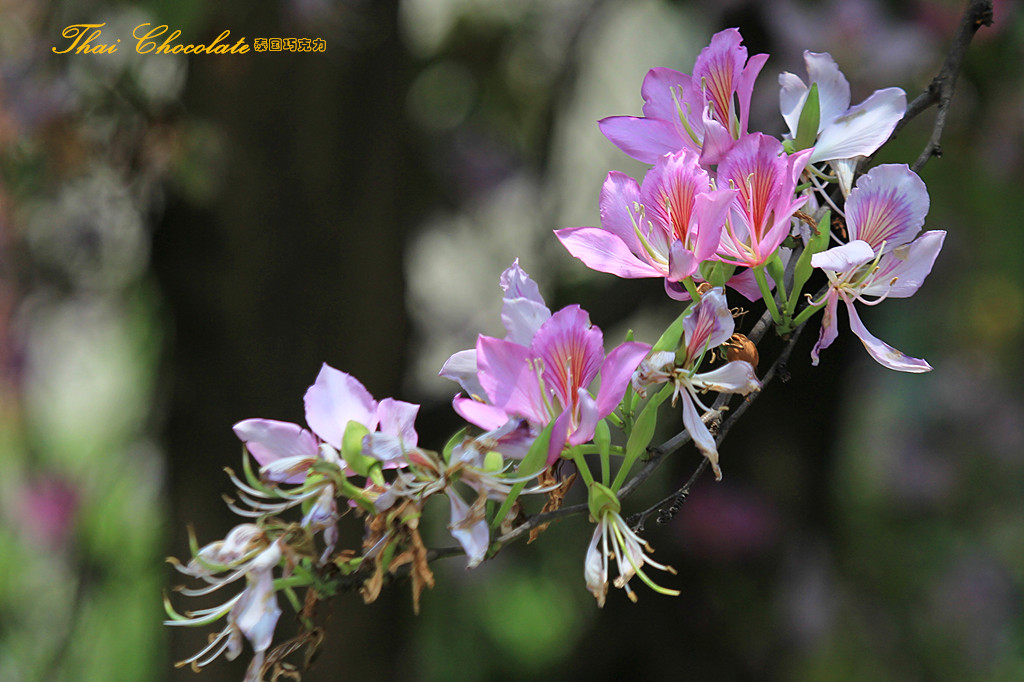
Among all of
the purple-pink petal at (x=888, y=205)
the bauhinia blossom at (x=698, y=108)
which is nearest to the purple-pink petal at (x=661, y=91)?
the bauhinia blossom at (x=698, y=108)

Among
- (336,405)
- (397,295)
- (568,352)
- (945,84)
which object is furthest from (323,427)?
(397,295)

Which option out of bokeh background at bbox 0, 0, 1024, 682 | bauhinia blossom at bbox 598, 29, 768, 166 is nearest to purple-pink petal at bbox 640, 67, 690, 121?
bauhinia blossom at bbox 598, 29, 768, 166

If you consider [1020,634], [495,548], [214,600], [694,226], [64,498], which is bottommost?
[1020,634]

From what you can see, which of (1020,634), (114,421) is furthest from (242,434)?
(1020,634)

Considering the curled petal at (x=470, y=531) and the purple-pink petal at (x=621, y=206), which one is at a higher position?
the purple-pink petal at (x=621, y=206)

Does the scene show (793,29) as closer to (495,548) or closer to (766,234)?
(766,234)

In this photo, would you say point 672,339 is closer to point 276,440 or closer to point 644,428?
point 644,428

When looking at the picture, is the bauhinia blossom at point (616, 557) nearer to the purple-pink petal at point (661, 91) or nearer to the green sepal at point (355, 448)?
the green sepal at point (355, 448)
